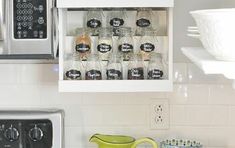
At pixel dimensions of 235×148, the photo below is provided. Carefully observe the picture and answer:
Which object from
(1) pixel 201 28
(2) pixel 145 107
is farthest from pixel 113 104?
(1) pixel 201 28

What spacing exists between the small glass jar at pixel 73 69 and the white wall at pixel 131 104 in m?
0.23

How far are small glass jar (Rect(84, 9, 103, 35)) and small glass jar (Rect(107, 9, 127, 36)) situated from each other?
3 centimetres

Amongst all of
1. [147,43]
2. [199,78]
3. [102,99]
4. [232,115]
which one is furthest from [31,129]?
[232,115]

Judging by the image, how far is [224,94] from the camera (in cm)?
159

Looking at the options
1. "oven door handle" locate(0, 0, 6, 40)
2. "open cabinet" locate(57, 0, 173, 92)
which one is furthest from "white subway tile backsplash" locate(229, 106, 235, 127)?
"oven door handle" locate(0, 0, 6, 40)

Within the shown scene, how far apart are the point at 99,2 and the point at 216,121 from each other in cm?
67

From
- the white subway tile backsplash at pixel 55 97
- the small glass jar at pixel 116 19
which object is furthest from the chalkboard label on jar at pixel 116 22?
the white subway tile backsplash at pixel 55 97

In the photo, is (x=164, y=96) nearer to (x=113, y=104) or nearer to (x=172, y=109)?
(x=172, y=109)

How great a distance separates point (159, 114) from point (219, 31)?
907mm

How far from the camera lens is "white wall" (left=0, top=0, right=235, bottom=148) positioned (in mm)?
1584

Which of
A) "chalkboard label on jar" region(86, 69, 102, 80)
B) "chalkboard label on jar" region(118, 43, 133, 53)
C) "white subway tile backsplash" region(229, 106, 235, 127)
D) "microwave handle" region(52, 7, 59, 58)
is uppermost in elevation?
"microwave handle" region(52, 7, 59, 58)

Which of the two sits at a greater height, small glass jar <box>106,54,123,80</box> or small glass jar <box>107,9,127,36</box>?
small glass jar <box>107,9,127,36</box>

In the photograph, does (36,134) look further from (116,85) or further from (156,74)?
(156,74)

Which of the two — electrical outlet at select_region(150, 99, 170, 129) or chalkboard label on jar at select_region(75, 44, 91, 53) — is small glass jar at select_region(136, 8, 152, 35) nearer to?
chalkboard label on jar at select_region(75, 44, 91, 53)
